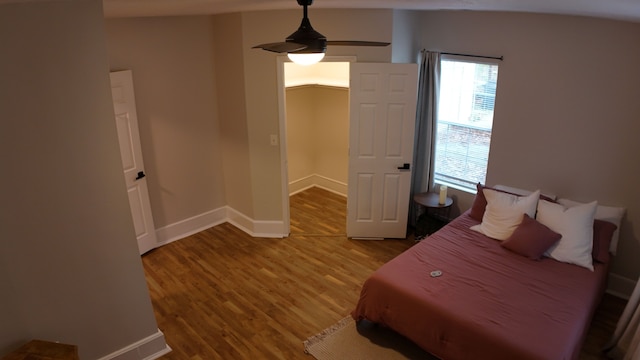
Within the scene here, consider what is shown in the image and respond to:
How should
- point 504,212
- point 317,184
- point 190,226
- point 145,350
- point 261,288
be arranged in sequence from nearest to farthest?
1. point 145,350
2. point 504,212
3. point 261,288
4. point 190,226
5. point 317,184

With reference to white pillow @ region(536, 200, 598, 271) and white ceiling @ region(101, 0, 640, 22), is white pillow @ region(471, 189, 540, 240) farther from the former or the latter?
white ceiling @ region(101, 0, 640, 22)

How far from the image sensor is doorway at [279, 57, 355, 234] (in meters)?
6.05

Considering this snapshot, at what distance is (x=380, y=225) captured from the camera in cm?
516

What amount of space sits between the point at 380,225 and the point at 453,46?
2127 millimetres

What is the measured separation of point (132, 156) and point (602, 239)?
4.50 metres

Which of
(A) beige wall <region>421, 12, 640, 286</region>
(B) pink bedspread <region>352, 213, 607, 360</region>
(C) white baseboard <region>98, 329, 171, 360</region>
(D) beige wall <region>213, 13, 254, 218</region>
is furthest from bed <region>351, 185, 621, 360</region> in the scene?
(D) beige wall <region>213, 13, 254, 218</region>

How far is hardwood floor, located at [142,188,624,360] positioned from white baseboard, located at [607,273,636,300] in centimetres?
15

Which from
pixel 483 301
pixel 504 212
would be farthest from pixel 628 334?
pixel 504 212

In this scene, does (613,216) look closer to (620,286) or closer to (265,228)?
(620,286)

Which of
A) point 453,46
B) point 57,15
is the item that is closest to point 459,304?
point 453,46

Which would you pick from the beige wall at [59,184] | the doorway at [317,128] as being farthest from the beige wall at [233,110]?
the beige wall at [59,184]

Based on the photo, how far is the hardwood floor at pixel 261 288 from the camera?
3.66m

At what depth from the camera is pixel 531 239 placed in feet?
12.3

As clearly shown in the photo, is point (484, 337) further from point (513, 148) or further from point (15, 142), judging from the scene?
point (15, 142)
